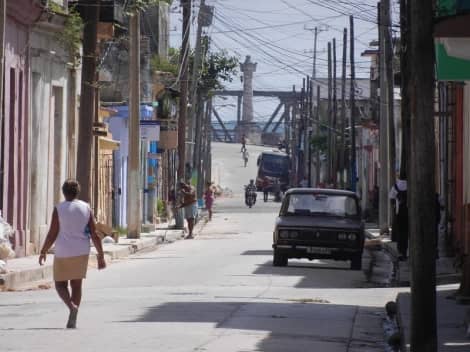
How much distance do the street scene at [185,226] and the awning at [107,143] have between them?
0.17m

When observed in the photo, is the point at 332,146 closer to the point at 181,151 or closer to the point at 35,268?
the point at 181,151

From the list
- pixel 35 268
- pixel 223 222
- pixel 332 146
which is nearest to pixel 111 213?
pixel 223 222

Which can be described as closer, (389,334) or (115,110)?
(389,334)

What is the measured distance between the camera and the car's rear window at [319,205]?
2889 cm

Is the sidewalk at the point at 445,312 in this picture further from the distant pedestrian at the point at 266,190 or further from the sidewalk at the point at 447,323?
the distant pedestrian at the point at 266,190

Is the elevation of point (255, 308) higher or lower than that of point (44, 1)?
lower

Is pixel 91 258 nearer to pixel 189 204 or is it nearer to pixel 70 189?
pixel 189 204

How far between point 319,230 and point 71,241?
1258cm

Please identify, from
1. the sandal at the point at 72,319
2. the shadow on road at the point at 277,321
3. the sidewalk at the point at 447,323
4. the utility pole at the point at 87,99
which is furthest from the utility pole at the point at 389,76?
the sandal at the point at 72,319

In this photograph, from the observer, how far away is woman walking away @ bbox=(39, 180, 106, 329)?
15.8m

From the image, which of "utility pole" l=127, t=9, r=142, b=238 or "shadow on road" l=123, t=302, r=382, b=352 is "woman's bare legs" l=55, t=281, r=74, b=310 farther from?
"utility pole" l=127, t=9, r=142, b=238

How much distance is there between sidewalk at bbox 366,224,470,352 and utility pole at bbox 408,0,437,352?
96 centimetres

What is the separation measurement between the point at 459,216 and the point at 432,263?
18750mm

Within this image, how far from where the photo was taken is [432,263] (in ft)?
41.5
